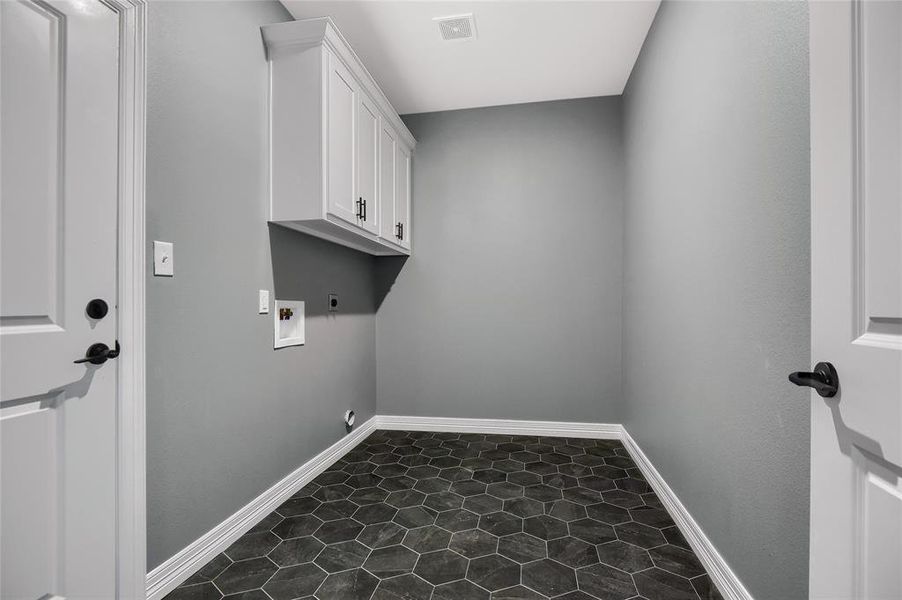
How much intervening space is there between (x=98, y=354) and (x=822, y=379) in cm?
194

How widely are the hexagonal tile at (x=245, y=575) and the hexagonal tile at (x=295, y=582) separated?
44mm

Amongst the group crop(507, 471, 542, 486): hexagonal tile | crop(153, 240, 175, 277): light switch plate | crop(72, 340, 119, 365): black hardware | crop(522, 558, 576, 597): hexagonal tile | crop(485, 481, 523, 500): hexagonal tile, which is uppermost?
crop(153, 240, 175, 277): light switch plate

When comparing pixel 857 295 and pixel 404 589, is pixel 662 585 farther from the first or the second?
pixel 857 295

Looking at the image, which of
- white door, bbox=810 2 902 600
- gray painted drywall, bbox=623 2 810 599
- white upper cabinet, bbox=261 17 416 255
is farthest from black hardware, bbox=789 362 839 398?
white upper cabinet, bbox=261 17 416 255

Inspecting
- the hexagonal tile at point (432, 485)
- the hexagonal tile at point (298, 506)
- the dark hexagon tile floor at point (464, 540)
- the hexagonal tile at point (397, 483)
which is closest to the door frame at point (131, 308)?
the dark hexagon tile floor at point (464, 540)

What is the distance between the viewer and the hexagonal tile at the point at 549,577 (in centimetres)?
158

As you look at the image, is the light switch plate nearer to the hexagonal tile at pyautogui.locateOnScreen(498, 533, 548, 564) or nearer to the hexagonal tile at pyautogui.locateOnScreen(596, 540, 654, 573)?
the hexagonal tile at pyautogui.locateOnScreen(498, 533, 548, 564)

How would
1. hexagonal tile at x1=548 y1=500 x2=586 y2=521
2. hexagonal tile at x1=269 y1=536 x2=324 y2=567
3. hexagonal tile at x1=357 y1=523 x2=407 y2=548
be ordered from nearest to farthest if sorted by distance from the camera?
hexagonal tile at x1=269 y1=536 x2=324 y2=567, hexagonal tile at x1=357 y1=523 x2=407 y2=548, hexagonal tile at x1=548 y1=500 x2=586 y2=521

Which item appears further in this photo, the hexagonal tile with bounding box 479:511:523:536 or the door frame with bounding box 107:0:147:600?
the hexagonal tile with bounding box 479:511:523:536

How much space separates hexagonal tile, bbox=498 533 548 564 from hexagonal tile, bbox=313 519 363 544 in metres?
0.70

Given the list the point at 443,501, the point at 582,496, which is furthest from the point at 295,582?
the point at 582,496

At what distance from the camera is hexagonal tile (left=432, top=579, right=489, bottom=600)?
154 centimetres

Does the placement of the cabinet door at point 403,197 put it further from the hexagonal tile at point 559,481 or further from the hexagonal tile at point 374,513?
the hexagonal tile at point 559,481

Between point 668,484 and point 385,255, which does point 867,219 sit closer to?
point 668,484
